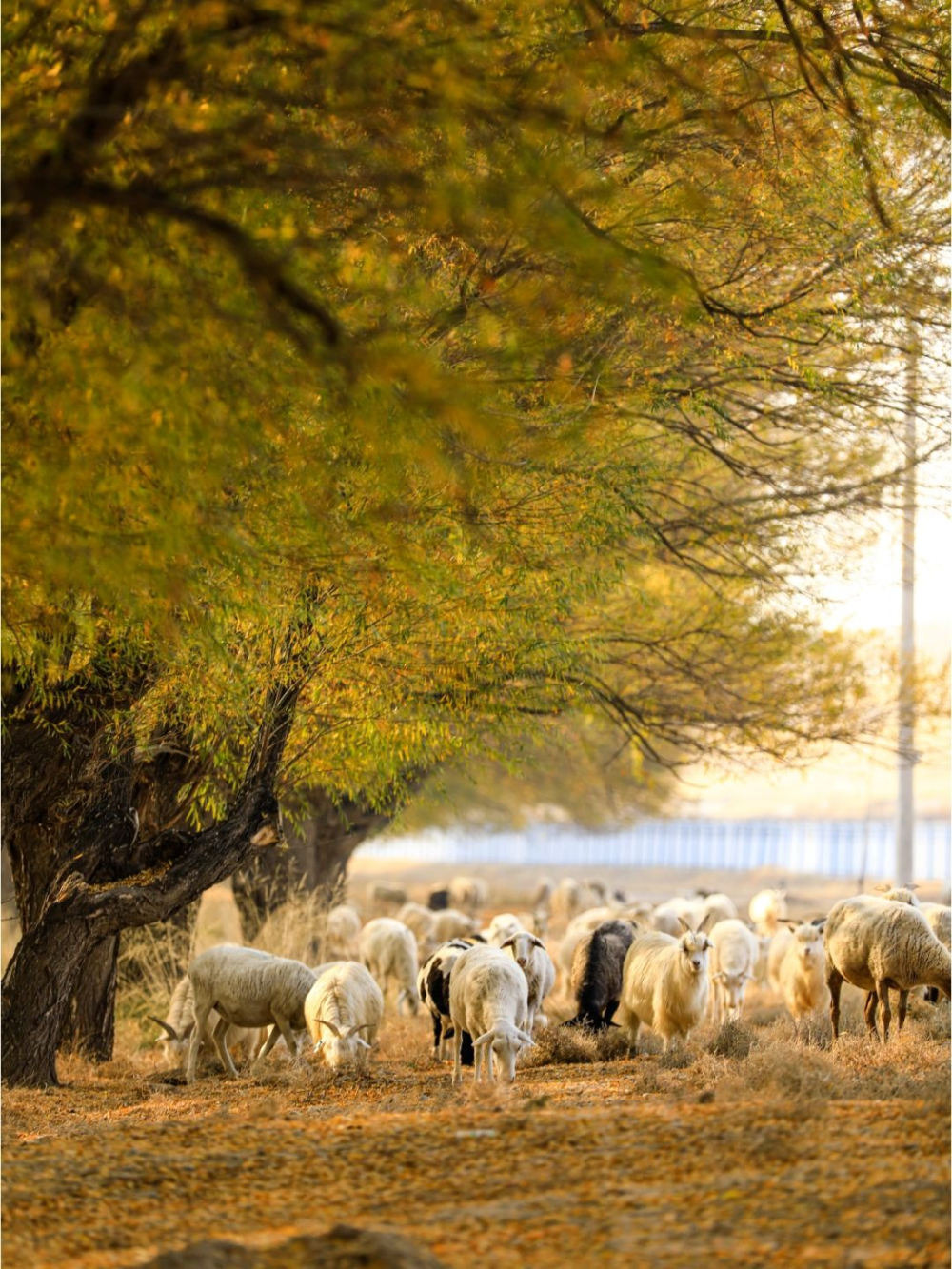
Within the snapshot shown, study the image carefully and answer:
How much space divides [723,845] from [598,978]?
7085 centimetres

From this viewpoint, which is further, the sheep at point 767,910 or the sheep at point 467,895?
the sheep at point 467,895

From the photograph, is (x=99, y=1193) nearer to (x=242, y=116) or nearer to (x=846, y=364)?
(x=242, y=116)

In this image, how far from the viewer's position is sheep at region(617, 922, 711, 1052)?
13531 mm

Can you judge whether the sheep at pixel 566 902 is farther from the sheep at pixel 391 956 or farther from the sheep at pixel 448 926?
the sheep at pixel 391 956

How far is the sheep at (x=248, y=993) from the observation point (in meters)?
14.1

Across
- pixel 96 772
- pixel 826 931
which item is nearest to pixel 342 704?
pixel 96 772

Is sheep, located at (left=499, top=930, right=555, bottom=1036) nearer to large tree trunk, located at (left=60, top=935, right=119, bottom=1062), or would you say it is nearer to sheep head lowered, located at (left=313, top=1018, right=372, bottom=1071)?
sheep head lowered, located at (left=313, top=1018, right=372, bottom=1071)

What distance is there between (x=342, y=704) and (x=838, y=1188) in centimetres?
702

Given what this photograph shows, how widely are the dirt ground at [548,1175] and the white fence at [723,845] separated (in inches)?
2292

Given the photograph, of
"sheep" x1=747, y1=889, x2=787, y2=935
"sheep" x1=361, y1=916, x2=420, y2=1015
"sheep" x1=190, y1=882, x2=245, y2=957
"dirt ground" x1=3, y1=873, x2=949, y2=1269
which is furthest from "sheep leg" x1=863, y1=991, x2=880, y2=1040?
"sheep" x1=747, y1=889, x2=787, y2=935

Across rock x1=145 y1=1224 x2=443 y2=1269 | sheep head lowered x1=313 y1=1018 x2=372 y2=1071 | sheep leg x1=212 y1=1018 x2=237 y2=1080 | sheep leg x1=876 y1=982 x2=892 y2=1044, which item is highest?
sheep leg x1=876 y1=982 x2=892 y2=1044

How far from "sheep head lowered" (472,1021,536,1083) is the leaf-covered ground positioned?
7.04 feet

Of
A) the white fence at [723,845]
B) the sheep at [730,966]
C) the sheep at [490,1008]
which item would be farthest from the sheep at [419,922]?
the white fence at [723,845]

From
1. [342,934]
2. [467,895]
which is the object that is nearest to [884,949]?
[342,934]
